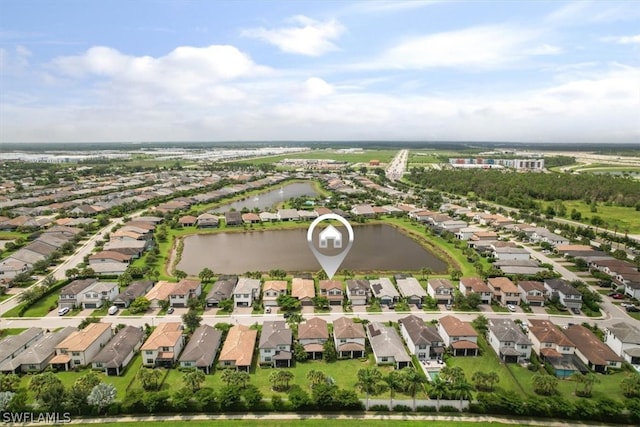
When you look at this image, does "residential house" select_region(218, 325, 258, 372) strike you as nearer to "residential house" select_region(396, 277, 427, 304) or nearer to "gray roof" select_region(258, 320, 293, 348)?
"gray roof" select_region(258, 320, 293, 348)

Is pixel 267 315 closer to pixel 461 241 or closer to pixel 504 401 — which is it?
pixel 504 401

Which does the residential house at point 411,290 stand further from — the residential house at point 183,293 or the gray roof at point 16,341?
the gray roof at point 16,341

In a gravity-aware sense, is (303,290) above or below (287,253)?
above

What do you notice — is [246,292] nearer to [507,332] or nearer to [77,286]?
[77,286]

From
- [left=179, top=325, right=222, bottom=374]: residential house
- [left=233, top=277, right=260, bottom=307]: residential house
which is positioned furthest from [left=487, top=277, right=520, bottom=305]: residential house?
[left=179, top=325, right=222, bottom=374]: residential house

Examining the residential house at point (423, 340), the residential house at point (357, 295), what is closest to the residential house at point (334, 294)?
the residential house at point (357, 295)

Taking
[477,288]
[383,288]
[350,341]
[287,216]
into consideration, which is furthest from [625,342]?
[287,216]

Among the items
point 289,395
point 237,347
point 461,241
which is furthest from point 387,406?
point 461,241
